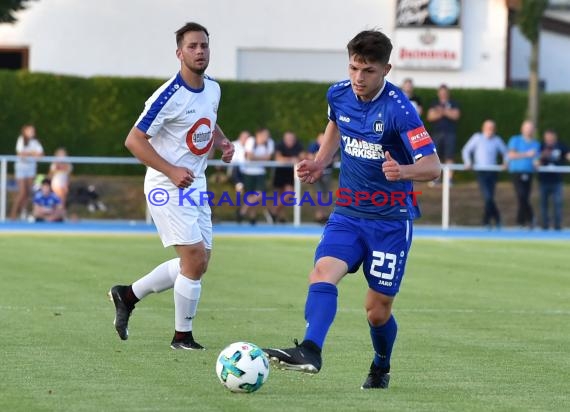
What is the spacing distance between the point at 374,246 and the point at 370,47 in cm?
114

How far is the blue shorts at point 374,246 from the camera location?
8.39 metres

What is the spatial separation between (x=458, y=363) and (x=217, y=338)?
205cm

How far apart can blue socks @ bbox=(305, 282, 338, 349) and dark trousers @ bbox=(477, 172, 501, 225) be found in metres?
19.3

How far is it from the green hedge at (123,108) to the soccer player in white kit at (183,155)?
74.4 feet

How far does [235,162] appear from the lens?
2767 cm

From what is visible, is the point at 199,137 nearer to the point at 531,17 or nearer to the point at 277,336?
the point at 277,336

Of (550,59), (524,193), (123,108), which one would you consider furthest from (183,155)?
(550,59)

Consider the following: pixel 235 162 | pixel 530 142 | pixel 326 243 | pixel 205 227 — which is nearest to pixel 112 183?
pixel 235 162

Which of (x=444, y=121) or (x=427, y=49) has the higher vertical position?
(x=427, y=49)

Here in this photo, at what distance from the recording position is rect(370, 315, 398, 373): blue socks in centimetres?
863

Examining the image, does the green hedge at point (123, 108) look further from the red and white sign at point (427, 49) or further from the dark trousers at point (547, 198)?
the dark trousers at point (547, 198)

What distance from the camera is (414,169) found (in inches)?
319

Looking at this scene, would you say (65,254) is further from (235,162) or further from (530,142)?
(530,142)

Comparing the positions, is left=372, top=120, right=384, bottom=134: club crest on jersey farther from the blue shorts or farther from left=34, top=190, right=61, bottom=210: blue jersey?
left=34, top=190, right=61, bottom=210: blue jersey
